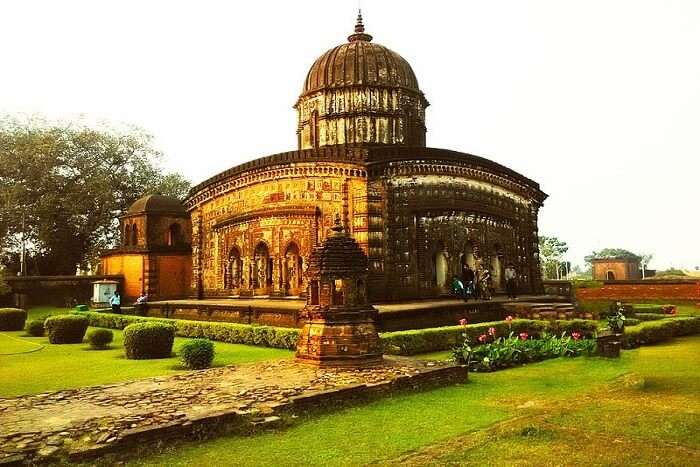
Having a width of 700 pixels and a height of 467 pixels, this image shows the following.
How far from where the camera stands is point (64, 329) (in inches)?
630

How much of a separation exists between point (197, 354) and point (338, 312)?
3016 mm

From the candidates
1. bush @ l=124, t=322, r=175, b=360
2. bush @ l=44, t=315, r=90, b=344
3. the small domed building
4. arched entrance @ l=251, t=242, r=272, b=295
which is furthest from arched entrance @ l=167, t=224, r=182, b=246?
bush @ l=124, t=322, r=175, b=360

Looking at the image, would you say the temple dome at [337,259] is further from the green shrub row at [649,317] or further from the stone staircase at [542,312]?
the green shrub row at [649,317]

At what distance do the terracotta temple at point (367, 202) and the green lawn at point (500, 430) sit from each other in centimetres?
837

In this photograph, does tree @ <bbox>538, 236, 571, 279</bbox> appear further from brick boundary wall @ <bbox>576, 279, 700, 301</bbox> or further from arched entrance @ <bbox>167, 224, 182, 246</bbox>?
arched entrance @ <bbox>167, 224, 182, 246</bbox>

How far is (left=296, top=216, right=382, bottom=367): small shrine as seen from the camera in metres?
10.2

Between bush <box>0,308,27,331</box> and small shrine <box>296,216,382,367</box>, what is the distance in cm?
1361

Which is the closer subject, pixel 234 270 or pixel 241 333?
pixel 241 333

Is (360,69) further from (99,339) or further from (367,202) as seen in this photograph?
(99,339)

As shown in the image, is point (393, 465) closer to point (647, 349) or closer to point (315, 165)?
point (647, 349)

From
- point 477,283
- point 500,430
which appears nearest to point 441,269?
point 477,283

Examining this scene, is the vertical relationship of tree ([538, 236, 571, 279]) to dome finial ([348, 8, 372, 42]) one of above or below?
below

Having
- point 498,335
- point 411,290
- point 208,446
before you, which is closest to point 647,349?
point 498,335

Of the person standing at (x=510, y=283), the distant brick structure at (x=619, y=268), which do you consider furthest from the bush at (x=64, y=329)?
the distant brick structure at (x=619, y=268)
